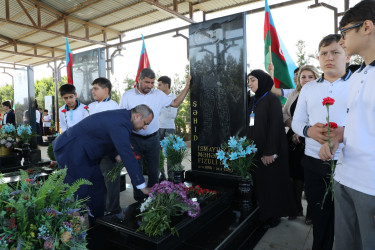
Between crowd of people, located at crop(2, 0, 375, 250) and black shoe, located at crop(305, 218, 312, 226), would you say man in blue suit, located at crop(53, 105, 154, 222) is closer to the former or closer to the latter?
crowd of people, located at crop(2, 0, 375, 250)

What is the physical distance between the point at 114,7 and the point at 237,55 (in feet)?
21.4

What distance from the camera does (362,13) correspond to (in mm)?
1118

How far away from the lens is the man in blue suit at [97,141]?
206 centimetres

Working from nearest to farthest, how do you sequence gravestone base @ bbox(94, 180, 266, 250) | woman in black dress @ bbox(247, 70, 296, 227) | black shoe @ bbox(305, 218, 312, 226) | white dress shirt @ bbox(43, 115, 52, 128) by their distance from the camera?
gravestone base @ bbox(94, 180, 266, 250) < woman in black dress @ bbox(247, 70, 296, 227) < black shoe @ bbox(305, 218, 312, 226) < white dress shirt @ bbox(43, 115, 52, 128)

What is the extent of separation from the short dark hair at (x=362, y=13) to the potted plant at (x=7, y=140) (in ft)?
19.0

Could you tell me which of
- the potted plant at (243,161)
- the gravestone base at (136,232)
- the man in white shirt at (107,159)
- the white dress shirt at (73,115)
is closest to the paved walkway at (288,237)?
the potted plant at (243,161)

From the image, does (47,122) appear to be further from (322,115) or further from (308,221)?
(322,115)

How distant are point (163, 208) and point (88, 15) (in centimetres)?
884

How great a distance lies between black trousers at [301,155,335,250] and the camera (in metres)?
1.88

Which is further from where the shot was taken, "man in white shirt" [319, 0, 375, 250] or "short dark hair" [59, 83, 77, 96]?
"short dark hair" [59, 83, 77, 96]

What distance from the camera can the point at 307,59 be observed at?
22.9 feet

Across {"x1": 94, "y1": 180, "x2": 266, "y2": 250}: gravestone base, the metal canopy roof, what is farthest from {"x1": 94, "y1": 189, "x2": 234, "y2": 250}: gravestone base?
the metal canopy roof

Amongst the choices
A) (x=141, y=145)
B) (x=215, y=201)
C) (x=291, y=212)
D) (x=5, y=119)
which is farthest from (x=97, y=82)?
(x=5, y=119)

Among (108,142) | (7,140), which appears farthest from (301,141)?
(7,140)
